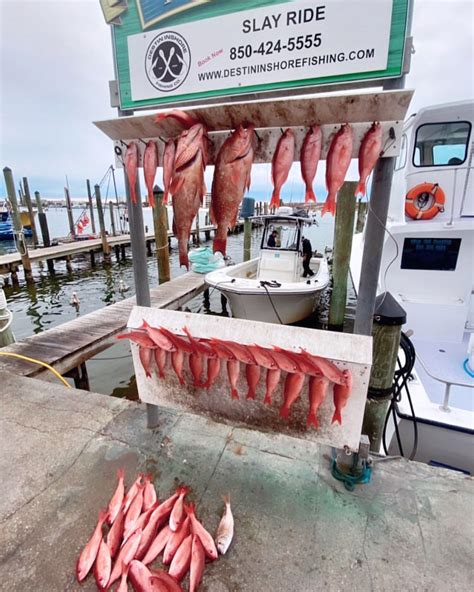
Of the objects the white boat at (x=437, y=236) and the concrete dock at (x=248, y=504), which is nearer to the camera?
the concrete dock at (x=248, y=504)

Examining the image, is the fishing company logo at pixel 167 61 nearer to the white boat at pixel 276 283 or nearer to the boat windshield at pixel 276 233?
the white boat at pixel 276 283

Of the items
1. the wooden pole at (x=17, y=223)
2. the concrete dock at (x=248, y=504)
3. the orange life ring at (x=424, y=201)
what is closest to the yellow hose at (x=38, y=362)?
the concrete dock at (x=248, y=504)

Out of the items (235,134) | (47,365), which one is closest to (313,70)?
(235,134)

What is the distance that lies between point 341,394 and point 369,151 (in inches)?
54.4

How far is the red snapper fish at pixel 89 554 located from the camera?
1629mm

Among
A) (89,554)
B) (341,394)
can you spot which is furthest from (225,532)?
(341,394)

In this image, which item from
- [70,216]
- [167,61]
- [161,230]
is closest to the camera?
[167,61]

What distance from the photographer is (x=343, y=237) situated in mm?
6859

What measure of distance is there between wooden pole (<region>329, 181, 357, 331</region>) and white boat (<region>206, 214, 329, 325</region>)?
432mm

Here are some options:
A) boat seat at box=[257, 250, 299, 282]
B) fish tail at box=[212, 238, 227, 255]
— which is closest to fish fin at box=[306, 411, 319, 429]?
fish tail at box=[212, 238, 227, 255]

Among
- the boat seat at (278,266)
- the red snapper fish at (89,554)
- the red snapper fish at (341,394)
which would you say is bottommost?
the red snapper fish at (89,554)

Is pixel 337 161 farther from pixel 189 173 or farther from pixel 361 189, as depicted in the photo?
pixel 189 173

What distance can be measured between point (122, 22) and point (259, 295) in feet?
17.1

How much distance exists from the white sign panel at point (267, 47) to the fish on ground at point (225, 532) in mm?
2600
